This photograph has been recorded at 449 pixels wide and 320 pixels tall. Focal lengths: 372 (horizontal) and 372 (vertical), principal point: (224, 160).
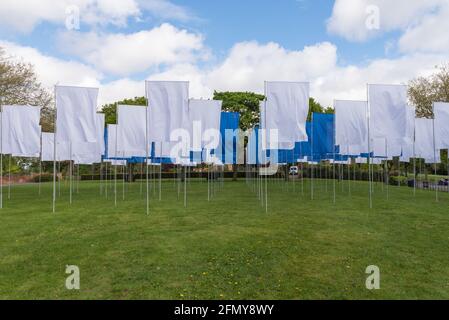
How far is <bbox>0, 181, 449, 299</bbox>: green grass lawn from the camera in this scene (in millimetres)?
5816

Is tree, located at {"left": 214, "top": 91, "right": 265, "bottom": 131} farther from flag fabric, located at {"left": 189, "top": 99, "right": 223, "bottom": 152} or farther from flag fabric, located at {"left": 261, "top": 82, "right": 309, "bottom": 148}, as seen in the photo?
flag fabric, located at {"left": 261, "top": 82, "right": 309, "bottom": 148}

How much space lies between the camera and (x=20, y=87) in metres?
27.9

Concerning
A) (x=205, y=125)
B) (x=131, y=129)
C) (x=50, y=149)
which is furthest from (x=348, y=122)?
(x=50, y=149)

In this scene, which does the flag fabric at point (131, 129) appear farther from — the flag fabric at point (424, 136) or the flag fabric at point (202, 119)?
the flag fabric at point (424, 136)

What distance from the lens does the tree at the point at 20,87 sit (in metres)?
26.8

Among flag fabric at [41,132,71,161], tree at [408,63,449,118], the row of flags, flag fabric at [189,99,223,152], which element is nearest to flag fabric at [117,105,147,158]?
the row of flags

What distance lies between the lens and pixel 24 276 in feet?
21.0

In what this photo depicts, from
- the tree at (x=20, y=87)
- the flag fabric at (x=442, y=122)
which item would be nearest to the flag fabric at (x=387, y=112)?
the flag fabric at (x=442, y=122)

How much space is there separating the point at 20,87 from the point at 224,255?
26530mm

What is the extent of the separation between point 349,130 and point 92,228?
38.9 ft

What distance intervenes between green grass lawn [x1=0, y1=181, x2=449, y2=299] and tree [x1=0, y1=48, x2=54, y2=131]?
17768 mm

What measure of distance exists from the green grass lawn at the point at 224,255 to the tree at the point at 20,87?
1777cm
